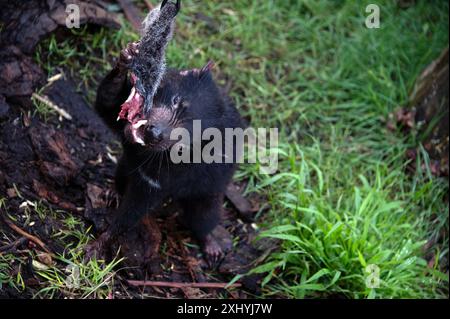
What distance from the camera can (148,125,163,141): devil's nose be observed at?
11.9 feet

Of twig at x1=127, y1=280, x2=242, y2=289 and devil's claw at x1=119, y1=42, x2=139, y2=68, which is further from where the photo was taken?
twig at x1=127, y1=280, x2=242, y2=289

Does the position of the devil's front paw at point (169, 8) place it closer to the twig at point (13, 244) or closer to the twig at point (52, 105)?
the twig at point (13, 244)

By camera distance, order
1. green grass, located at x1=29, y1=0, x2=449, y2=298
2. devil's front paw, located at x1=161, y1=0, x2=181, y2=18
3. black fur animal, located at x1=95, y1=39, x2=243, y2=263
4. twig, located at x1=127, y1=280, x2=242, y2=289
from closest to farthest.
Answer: devil's front paw, located at x1=161, y1=0, x2=181, y2=18, black fur animal, located at x1=95, y1=39, x2=243, y2=263, twig, located at x1=127, y1=280, x2=242, y2=289, green grass, located at x1=29, y1=0, x2=449, y2=298

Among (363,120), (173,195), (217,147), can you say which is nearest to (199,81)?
(217,147)

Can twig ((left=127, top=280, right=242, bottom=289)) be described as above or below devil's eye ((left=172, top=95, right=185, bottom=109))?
below

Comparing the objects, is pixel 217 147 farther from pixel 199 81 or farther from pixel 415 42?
pixel 415 42

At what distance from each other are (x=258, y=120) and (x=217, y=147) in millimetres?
1410

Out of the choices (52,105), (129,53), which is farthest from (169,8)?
(52,105)

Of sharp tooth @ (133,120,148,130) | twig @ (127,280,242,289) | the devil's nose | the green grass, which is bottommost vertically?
twig @ (127,280,242,289)

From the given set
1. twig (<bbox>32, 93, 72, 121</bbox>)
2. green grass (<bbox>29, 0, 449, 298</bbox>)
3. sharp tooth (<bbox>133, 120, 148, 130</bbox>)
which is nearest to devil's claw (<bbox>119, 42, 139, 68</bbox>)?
sharp tooth (<bbox>133, 120, 148, 130</bbox>)

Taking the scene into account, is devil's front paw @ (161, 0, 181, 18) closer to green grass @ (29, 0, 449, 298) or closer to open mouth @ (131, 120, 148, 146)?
open mouth @ (131, 120, 148, 146)

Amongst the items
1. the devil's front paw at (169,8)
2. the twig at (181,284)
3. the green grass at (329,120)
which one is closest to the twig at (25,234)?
the twig at (181,284)

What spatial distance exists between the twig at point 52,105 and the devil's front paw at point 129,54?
1.26 metres

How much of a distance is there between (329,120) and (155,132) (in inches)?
98.1
